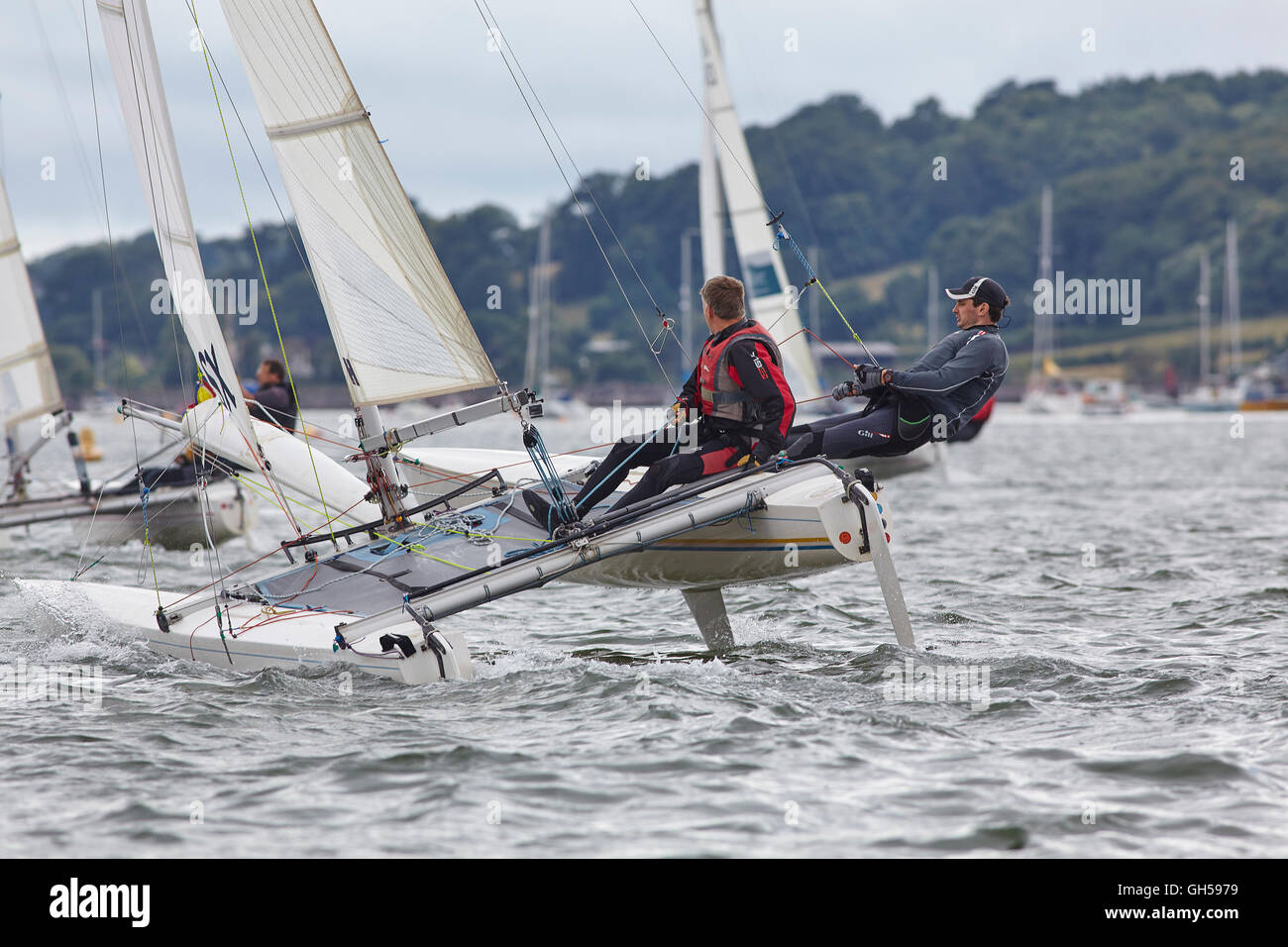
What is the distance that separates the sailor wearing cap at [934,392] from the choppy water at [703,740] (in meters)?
0.95

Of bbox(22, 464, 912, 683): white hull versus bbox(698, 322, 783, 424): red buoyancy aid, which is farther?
bbox(698, 322, 783, 424): red buoyancy aid

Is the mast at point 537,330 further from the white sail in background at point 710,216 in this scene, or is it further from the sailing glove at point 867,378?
the sailing glove at point 867,378

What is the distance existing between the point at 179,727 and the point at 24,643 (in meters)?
2.09

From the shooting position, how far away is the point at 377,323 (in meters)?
6.93

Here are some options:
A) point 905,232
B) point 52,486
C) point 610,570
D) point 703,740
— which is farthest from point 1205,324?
point 703,740

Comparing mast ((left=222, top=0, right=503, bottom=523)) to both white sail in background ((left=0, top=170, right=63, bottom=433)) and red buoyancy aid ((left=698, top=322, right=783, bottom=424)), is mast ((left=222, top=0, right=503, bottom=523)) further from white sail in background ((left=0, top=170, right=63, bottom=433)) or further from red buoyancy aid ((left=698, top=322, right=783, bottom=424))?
white sail in background ((left=0, top=170, right=63, bottom=433))

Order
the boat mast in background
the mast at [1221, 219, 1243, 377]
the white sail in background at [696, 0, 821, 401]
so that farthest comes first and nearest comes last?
the mast at [1221, 219, 1243, 377] < the white sail in background at [696, 0, 821, 401] < the boat mast in background

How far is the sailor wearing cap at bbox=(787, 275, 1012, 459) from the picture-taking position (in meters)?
6.06

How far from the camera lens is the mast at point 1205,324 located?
60406 millimetres

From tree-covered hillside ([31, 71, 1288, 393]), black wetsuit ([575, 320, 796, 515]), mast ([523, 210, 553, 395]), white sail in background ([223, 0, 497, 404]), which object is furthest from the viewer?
tree-covered hillside ([31, 71, 1288, 393])

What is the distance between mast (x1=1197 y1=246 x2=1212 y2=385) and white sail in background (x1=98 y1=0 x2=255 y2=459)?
188 feet

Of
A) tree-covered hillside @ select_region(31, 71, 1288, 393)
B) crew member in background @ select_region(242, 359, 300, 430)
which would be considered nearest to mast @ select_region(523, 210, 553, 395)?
tree-covered hillside @ select_region(31, 71, 1288, 393)

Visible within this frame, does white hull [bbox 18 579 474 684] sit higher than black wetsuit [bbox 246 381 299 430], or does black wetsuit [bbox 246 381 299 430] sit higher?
black wetsuit [bbox 246 381 299 430]

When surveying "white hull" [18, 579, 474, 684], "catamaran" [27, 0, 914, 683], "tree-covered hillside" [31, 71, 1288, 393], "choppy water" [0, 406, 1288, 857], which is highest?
"tree-covered hillside" [31, 71, 1288, 393]
